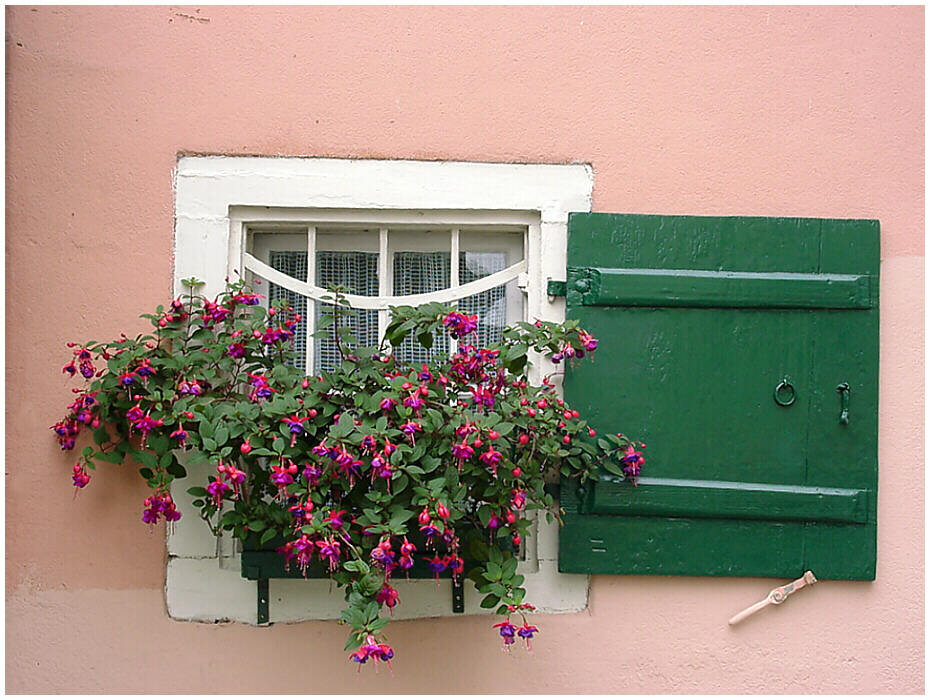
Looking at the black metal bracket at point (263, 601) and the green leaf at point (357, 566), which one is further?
the black metal bracket at point (263, 601)

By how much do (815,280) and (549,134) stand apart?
929mm

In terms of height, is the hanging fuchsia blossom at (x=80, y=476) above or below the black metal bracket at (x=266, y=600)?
above

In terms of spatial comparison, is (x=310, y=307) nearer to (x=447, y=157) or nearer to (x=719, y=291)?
(x=447, y=157)

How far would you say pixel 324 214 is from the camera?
8.63ft

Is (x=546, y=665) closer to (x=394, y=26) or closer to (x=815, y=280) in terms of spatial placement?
(x=815, y=280)

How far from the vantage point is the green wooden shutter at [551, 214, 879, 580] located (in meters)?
2.53

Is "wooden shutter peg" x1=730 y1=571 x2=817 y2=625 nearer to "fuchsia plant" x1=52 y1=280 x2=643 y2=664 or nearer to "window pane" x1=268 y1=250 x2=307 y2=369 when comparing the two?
"fuchsia plant" x1=52 y1=280 x2=643 y2=664

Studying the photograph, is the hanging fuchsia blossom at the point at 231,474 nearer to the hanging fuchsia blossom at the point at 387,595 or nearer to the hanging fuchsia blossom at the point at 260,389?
the hanging fuchsia blossom at the point at 260,389

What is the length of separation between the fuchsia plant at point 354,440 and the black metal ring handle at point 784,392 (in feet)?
1.49

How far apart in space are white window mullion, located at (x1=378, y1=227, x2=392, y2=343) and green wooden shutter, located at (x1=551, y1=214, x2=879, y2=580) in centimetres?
58

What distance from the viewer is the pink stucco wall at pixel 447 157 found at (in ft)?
8.40

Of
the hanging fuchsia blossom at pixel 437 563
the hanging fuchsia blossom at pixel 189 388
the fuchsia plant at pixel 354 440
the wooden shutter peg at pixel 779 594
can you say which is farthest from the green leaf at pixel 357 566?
the wooden shutter peg at pixel 779 594

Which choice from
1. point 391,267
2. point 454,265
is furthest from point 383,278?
point 454,265

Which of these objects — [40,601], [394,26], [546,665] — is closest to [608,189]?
[394,26]
